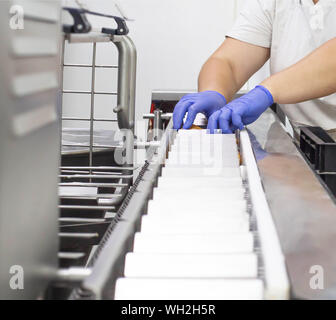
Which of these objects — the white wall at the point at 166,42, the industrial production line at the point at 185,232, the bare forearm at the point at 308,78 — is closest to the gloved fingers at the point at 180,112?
the bare forearm at the point at 308,78

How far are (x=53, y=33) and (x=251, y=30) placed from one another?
59.5 inches

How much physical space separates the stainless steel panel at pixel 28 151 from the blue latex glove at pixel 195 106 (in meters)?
0.87

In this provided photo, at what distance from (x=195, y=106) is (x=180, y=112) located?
2.0 inches

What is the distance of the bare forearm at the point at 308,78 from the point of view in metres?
1.36

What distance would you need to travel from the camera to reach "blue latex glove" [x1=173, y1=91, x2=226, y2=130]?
1.27 meters

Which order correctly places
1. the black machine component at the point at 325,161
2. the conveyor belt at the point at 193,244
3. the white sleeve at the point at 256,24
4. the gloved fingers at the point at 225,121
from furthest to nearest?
the white sleeve at the point at 256,24
the gloved fingers at the point at 225,121
the black machine component at the point at 325,161
the conveyor belt at the point at 193,244

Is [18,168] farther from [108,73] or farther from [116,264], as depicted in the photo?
[108,73]

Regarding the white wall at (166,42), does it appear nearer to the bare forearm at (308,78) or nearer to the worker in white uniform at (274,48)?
the worker in white uniform at (274,48)

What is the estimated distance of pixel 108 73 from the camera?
2871 millimetres

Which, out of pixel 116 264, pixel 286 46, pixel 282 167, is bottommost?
pixel 116 264

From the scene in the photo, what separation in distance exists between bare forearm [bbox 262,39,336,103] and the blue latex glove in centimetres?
15

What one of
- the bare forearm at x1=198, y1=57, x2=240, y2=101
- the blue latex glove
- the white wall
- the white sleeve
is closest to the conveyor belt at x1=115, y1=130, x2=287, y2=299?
the blue latex glove

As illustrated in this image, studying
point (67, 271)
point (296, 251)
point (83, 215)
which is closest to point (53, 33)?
point (67, 271)

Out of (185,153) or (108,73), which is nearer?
(185,153)
